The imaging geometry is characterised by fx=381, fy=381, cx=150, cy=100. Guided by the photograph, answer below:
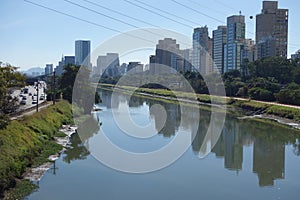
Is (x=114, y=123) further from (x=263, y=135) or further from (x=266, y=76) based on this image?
(x=266, y=76)

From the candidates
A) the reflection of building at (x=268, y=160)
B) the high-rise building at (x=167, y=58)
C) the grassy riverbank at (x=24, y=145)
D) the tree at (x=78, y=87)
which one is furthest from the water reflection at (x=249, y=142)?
the high-rise building at (x=167, y=58)

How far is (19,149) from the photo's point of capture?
7273mm

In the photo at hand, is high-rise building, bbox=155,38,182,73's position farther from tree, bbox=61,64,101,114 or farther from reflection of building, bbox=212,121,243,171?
reflection of building, bbox=212,121,243,171

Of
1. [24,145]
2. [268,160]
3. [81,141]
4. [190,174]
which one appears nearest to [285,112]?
[268,160]

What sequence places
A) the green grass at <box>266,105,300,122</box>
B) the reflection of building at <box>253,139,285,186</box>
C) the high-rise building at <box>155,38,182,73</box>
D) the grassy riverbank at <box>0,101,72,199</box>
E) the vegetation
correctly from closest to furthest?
the grassy riverbank at <box>0,101,72,199</box> → the reflection of building at <box>253,139,285,186</box> → the green grass at <box>266,105,300,122</box> → the vegetation → the high-rise building at <box>155,38,182,73</box>

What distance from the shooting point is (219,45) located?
1714 inches

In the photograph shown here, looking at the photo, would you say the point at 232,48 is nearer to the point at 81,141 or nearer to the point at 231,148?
the point at 231,148

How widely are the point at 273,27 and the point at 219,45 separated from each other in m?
6.12

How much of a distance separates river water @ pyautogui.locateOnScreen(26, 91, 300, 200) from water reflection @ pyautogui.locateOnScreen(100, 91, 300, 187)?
21 millimetres

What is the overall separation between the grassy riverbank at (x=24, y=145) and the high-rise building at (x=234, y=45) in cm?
3072

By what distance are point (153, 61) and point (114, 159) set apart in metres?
35.7

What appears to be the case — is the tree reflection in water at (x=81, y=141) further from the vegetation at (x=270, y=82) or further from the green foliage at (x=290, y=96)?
the vegetation at (x=270, y=82)

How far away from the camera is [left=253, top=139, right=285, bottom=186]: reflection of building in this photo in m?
7.62

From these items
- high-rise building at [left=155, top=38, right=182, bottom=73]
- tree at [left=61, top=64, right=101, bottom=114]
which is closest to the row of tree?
high-rise building at [left=155, top=38, right=182, bottom=73]
